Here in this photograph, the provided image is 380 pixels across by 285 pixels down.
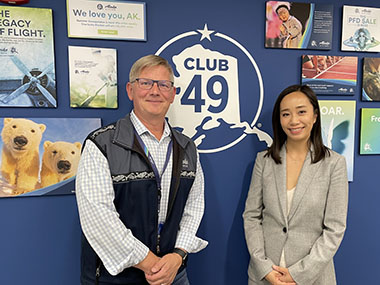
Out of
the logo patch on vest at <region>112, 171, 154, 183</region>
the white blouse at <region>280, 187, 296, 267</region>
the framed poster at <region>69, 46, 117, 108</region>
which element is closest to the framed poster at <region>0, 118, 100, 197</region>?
the framed poster at <region>69, 46, 117, 108</region>

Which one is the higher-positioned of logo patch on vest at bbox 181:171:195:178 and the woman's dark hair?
the woman's dark hair

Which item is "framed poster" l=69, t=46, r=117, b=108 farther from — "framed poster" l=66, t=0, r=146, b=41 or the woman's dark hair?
the woman's dark hair

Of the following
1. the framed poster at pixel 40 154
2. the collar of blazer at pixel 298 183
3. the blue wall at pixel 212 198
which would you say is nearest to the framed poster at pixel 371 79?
the blue wall at pixel 212 198

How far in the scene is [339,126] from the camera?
189cm

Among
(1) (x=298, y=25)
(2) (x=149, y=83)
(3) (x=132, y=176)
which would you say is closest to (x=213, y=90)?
(2) (x=149, y=83)

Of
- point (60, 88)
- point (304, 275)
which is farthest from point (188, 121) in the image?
point (304, 275)

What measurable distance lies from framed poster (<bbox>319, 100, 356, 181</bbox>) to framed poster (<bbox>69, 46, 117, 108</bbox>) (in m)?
1.31

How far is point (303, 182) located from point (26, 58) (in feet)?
5.07

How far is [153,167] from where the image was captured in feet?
4.18

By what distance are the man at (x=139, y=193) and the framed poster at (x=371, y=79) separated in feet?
4.34

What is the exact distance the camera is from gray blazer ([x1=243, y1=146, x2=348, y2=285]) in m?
1.38

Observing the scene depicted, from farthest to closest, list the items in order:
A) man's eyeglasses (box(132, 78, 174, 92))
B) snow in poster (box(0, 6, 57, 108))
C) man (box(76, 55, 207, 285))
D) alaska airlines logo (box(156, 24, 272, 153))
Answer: alaska airlines logo (box(156, 24, 272, 153))
snow in poster (box(0, 6, 57, 108))
man's eyeglasses (box(132, 78, 174, 92))
man (box(76, 55, 207, 285))

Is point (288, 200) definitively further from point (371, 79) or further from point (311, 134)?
point (371, 79)

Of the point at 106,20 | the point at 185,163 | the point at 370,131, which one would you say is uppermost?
the point at 106,20
